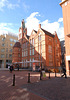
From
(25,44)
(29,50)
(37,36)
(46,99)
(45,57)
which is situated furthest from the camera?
(25,44)

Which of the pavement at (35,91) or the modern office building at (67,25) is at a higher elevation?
the modern office building at (67,25)

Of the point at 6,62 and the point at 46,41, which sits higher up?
the point at 46,41

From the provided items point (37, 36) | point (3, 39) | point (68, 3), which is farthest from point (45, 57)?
point (3, 39)

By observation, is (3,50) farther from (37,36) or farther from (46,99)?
(46,99)

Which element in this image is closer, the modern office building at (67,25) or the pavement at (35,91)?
the pavement at (35,91)

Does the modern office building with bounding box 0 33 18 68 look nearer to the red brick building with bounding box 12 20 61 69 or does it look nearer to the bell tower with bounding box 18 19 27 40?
the bell tower with bounding box 18 19 27 40

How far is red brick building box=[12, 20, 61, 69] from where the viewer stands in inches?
1151

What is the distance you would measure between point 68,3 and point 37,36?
59.0 ft

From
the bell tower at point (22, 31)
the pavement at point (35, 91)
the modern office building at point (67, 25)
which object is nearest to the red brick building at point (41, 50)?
the bell tower at point (22, 31)

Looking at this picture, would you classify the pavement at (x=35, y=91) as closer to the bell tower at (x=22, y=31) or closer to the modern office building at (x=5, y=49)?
the bell tower at (x=22, y=31)

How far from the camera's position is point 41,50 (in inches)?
1196

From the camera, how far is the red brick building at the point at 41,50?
29.2 metres

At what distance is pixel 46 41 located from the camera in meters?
29.9

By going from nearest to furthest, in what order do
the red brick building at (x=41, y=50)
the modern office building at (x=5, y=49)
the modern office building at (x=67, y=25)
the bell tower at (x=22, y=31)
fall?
the modern office building at (x=67, y=25) < the red brick building at (x=41, y=50) < the bell tower at (x=22, y=31) < the modern office building at (x=5, y=49)
